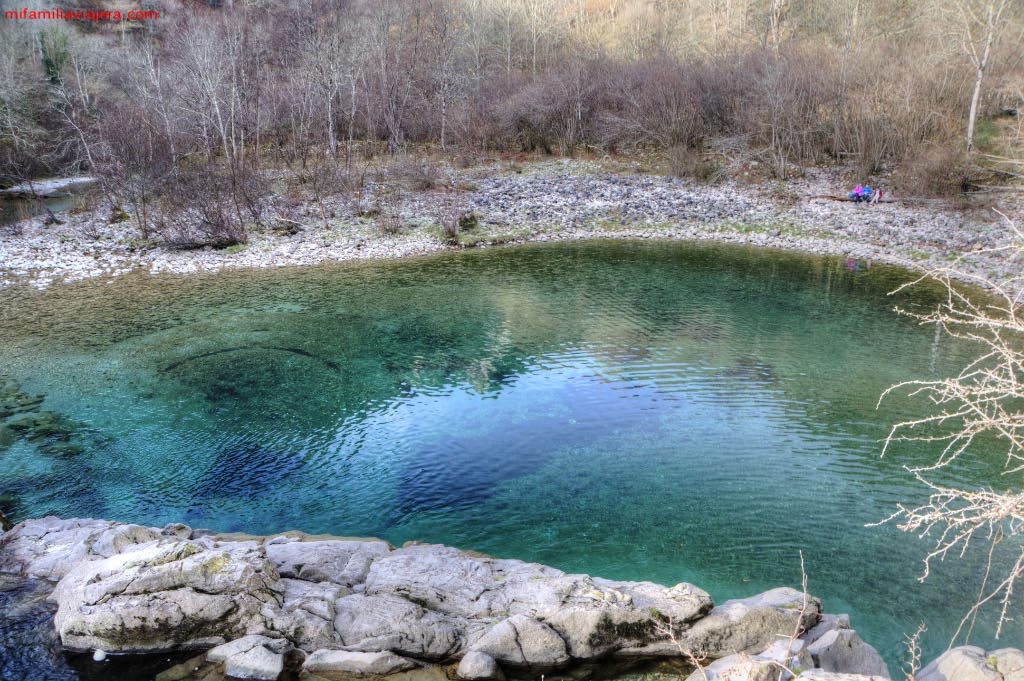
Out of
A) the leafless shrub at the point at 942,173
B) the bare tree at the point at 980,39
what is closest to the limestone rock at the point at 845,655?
the leafless shrub at the point at 942,173

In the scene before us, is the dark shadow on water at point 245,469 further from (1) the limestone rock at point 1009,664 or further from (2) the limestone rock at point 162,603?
(1) the limestone rock at point 1009,664

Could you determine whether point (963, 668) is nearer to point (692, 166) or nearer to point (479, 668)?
point (479, 668)

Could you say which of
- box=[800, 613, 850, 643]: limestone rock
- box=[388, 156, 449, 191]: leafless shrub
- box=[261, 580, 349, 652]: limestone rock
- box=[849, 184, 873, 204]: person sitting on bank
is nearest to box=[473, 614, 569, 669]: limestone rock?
box=[261, 580, 349, 652]: limestone rock

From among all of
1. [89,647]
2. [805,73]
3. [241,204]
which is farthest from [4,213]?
[805,73]

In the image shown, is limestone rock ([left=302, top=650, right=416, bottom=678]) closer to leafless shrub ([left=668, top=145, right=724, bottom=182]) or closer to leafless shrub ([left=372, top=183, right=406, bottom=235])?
leafless shrub ([left=372, top=183, right=406, bottom=235])

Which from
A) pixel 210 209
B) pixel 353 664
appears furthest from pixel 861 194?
pixel 353 664

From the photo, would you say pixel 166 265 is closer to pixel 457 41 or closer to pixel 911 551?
pixel 911 551

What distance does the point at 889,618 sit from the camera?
25.9 ft

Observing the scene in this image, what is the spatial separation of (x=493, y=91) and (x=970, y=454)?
37.7m

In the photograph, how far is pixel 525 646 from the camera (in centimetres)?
674

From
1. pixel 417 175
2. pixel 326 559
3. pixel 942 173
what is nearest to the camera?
pixel 326 559

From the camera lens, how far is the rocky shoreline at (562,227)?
24344 mm

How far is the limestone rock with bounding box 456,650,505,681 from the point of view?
254 inches

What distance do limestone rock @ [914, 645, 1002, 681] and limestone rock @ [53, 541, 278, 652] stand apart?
20.3ft
